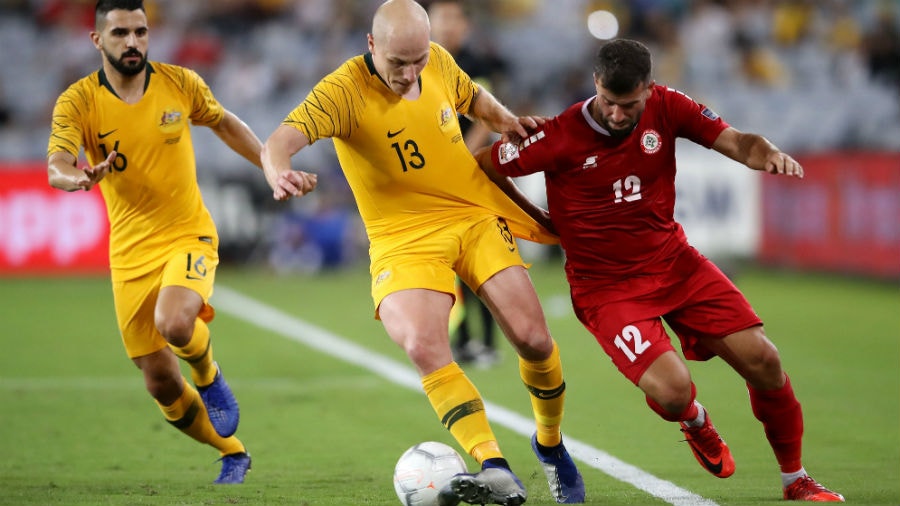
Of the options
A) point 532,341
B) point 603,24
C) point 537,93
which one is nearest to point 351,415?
point 532,341

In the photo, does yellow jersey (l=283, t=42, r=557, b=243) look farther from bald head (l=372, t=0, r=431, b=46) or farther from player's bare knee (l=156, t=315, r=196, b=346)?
player's bare knee (l=156, t=315, r=196, b=346)

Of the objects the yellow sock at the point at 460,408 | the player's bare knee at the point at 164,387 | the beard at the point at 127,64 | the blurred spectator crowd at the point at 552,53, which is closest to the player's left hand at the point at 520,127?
the yellow sock at the point at 460,408

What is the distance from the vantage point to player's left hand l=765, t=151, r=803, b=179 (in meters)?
5.49

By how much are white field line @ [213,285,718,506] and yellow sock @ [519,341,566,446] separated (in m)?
0.53

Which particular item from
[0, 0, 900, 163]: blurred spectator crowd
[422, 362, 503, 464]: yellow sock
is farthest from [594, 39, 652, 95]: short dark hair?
[0, 0, 900, 163]: blurred spectator crowd

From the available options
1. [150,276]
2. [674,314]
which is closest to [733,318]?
[674,314]

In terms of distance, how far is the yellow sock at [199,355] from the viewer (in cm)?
665

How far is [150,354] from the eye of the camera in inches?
269

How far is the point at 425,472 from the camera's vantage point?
5.32 meters

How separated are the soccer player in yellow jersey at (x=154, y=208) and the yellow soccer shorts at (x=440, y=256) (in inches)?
49.6

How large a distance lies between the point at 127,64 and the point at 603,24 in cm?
1533

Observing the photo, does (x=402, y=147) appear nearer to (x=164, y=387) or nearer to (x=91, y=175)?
(x=91, y=175)

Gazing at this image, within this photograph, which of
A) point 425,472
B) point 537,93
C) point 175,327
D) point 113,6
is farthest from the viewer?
point 537,93

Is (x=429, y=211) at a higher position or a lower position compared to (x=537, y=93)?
lower
